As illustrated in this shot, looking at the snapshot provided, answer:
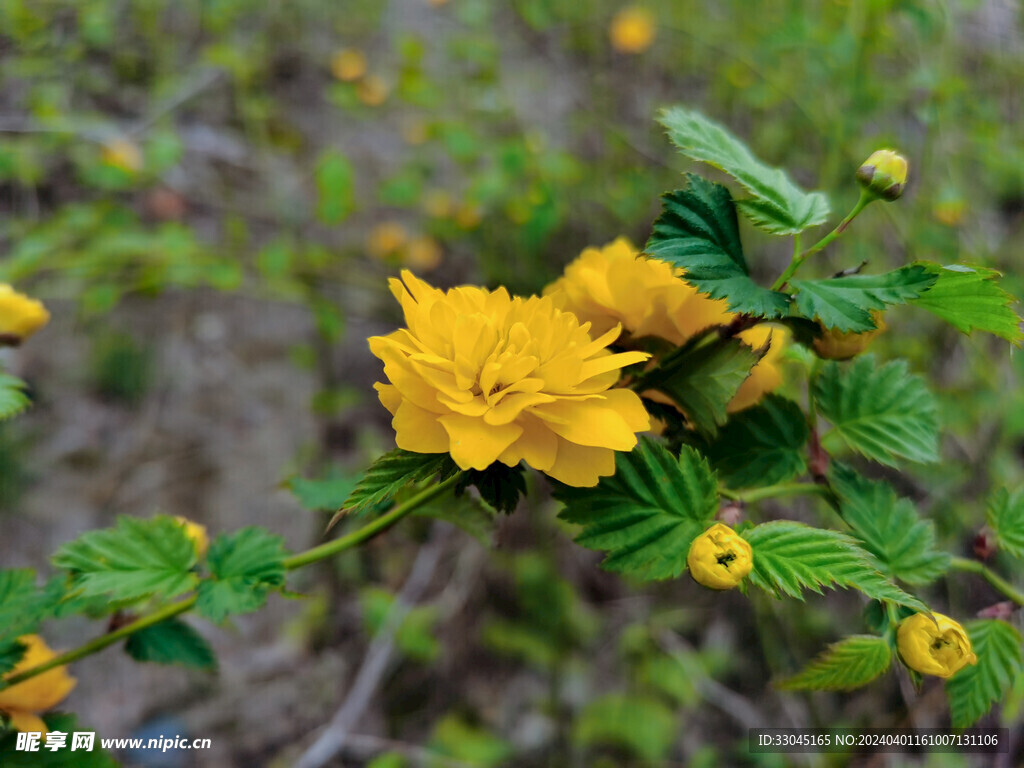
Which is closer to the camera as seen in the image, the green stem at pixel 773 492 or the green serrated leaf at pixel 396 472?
the green serrated leaf at pixel 396 472

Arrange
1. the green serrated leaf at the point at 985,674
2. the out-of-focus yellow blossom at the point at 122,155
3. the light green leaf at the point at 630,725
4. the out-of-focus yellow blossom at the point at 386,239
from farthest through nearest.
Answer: the out-of-focus yellow blossom at the point at 386,239 < the out-of-focus yellow blossom at the point at 122,155 < the light green leaf at the point at 630,725 < the green serrated leaf at the point at 985,674

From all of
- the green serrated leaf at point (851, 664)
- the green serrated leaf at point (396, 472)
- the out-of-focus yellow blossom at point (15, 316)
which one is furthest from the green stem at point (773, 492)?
the out-of-focus yellow blossom at point (15, 316)

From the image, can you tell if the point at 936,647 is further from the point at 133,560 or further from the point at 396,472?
the point at 133,560

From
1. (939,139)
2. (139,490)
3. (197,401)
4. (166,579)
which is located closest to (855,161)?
(939,139)

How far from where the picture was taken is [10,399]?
0.51 metres


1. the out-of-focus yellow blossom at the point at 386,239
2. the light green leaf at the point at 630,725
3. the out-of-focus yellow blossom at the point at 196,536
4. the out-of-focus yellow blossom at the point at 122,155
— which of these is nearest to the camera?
the out-of-focus yellow blossom at the point at 196,536

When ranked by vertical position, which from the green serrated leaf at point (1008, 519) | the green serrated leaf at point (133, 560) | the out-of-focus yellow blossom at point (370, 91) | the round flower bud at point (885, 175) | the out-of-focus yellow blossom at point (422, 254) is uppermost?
the round flower bud at point (885, 175)

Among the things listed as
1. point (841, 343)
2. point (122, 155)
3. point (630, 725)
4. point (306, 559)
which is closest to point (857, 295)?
point (841, 343)

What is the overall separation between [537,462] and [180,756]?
Answer: 115 centimetres

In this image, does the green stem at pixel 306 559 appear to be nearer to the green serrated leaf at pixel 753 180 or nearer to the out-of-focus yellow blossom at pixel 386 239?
the green serrated leaf at pixel 753 180

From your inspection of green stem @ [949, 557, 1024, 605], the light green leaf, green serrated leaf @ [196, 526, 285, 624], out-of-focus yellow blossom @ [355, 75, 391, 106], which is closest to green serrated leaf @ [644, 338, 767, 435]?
green stem @ [949, 557, 1024, 605]

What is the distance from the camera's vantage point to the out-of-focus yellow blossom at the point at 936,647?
43 centimetres

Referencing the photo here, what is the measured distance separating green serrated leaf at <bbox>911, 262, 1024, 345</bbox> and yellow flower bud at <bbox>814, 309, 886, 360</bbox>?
0.04 metres

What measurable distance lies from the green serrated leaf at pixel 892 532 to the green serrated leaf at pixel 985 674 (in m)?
0.08
